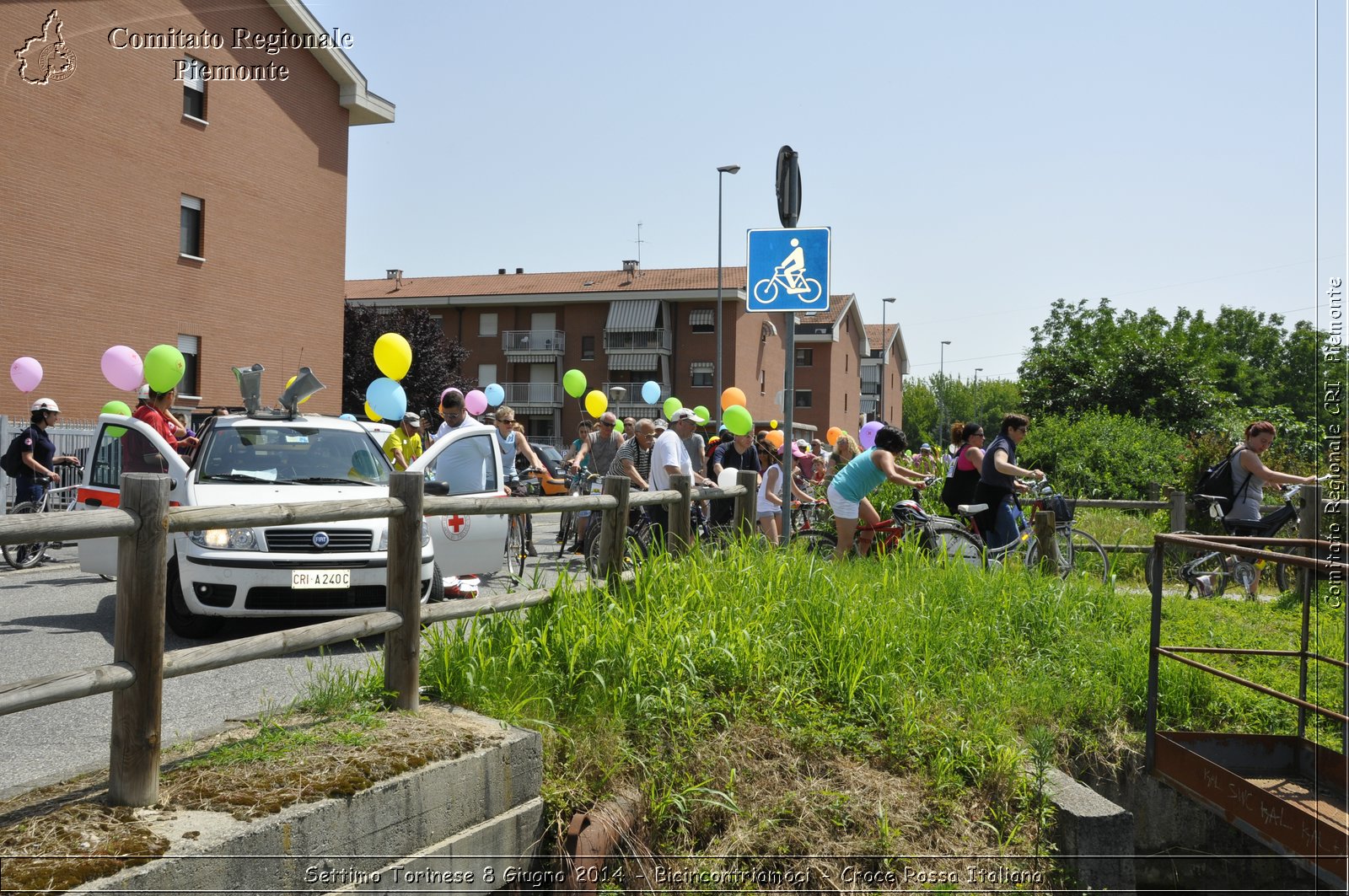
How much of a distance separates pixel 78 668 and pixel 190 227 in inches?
823

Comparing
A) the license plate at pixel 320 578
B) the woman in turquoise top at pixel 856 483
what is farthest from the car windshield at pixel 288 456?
the woman in turquoise top at pixel 856 483

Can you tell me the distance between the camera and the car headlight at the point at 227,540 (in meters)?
7.34

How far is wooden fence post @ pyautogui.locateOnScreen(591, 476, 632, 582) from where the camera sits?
602cm

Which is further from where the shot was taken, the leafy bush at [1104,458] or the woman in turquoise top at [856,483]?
the leafy bush at [1104,458]

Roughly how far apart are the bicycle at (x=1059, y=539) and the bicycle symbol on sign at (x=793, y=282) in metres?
3.60

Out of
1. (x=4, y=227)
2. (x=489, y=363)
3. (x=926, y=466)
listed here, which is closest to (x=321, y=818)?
(x=926, y=466)

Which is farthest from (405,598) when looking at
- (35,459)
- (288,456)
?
(35,459)

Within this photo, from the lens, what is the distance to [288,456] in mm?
8758

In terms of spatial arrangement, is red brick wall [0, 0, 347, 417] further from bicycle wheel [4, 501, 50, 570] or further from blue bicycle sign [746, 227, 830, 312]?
blue bicycle sign [746, 227, 830, 312]

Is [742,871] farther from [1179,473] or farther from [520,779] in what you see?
[1179,473]

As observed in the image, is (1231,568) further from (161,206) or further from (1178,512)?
(161,206)

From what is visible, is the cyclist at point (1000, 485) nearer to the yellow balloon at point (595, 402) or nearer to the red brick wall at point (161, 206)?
the yellow balloon at point (595, 402)

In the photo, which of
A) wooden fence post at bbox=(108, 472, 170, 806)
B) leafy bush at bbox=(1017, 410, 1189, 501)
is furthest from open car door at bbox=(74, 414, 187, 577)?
leafy bush at bbox=(1017, 410, 1189, 501)

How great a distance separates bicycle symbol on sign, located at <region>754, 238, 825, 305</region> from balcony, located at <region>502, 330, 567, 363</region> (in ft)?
170
